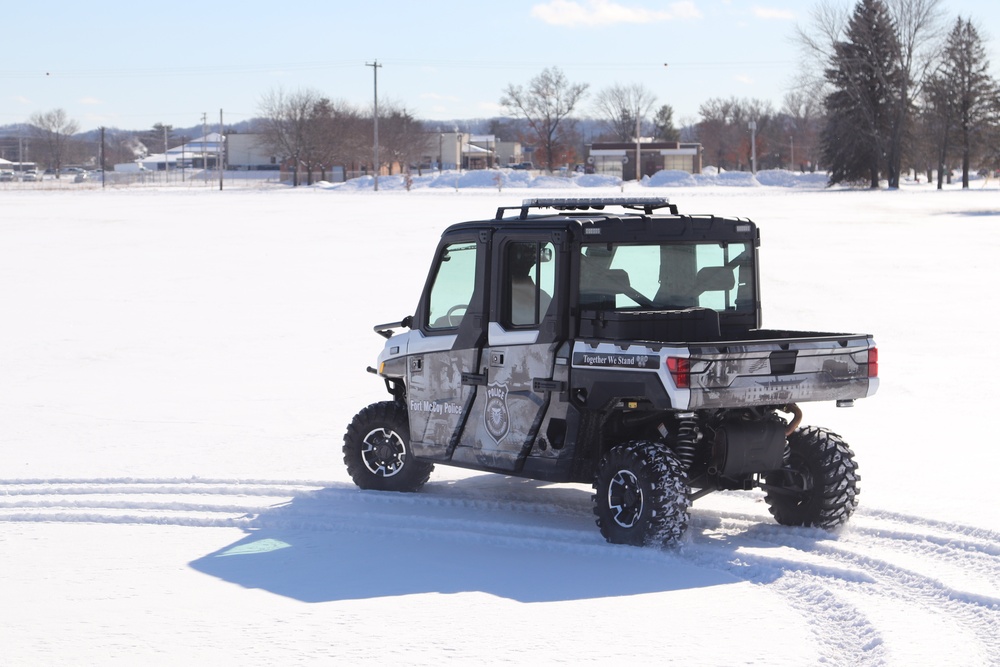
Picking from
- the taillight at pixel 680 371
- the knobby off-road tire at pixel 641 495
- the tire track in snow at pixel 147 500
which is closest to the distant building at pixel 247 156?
the tire track in snow at pixel 147 500

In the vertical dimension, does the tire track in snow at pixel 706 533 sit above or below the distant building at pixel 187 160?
below

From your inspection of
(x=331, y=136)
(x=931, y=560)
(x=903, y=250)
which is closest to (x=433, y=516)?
(x=931, y=560)

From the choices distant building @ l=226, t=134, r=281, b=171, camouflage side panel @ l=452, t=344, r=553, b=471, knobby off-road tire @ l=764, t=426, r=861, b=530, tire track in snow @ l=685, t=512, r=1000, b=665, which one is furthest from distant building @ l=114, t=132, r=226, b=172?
tire track in snow @ l=685, t=512, r=1000, b=665

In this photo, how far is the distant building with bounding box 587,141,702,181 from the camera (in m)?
114

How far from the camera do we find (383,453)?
9086 mm

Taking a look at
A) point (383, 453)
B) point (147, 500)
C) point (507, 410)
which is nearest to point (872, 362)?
point (507, 410)

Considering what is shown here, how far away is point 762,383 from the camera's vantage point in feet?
23.6

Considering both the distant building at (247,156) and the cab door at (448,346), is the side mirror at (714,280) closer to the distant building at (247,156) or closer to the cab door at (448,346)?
the cab door at (448,346)

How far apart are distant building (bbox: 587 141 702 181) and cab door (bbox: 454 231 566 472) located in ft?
337

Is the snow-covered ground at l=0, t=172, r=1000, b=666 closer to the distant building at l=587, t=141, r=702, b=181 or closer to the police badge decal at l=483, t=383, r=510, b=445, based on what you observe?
the police badge decal at l=483, t=383, r=510, b=445

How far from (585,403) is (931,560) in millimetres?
2160

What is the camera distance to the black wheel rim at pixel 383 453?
9.07 meters

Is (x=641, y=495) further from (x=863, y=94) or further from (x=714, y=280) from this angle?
(x=863, y=94)

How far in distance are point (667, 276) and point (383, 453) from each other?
2.46 meters
